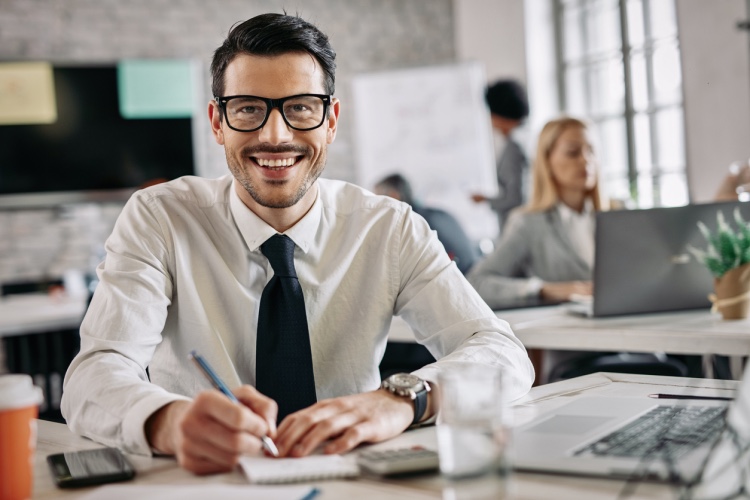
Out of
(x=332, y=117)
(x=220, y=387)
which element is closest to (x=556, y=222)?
(x=332, y=117)

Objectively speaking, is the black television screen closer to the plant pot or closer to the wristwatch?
the plant pot

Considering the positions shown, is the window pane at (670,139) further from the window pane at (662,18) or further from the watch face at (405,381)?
the watch face at (405,381)

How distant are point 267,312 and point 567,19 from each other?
5332 mm

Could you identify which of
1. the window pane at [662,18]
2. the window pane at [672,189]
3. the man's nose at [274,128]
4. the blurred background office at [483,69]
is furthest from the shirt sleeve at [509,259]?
the window pane at [662,18]

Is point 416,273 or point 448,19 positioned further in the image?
point 448,19

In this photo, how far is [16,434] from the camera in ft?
2.87

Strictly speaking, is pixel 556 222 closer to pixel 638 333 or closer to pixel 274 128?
pixel 638 333

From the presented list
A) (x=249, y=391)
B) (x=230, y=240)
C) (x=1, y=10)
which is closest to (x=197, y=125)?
(x=1, y=10)

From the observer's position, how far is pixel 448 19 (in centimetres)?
693

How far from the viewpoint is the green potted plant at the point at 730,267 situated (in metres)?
2.00

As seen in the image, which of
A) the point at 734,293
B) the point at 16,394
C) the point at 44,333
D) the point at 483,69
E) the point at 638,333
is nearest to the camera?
the point at 16,394

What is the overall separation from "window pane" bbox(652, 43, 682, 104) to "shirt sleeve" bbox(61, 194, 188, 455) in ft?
14.6

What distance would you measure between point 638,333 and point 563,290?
2.36ft

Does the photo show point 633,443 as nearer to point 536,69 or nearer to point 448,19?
point 536,69
